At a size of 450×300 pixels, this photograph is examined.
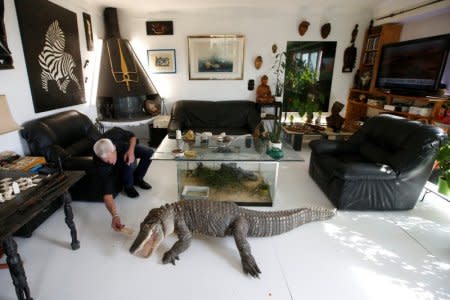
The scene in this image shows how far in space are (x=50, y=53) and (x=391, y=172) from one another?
3876 millimetres

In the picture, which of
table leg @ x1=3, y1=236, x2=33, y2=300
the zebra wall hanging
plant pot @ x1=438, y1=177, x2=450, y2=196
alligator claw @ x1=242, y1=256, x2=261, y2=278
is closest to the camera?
table leg @ x1=3, y1=236, x2=33, y2=300

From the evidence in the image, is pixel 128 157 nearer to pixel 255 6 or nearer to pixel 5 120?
pixel 5 120

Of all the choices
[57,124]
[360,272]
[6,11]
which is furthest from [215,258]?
[6,11]

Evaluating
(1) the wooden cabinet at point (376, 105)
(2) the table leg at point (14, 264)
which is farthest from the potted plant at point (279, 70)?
(2) the table leg at point (14, 264)

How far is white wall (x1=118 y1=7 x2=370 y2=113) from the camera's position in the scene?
3977mm

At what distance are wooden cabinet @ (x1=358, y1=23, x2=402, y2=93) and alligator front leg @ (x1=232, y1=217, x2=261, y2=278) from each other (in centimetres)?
345

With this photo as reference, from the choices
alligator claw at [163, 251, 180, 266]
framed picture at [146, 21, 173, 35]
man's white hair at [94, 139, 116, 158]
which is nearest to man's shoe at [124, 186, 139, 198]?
man's white hair at [94, 139, 116, 158]

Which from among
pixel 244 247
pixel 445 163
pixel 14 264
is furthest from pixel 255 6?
pixel 14 264

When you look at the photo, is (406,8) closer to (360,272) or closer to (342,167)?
(342,167)

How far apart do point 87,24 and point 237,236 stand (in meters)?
3.73

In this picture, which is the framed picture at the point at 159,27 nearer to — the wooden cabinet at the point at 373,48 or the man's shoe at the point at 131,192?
the man's shoe at the point at 131,192

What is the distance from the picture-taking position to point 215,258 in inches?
66.5

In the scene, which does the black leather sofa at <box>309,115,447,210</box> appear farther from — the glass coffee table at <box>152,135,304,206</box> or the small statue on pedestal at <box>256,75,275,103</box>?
the small statue on pedestal at <box>256,75,275,103</box>

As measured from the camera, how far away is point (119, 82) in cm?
370
